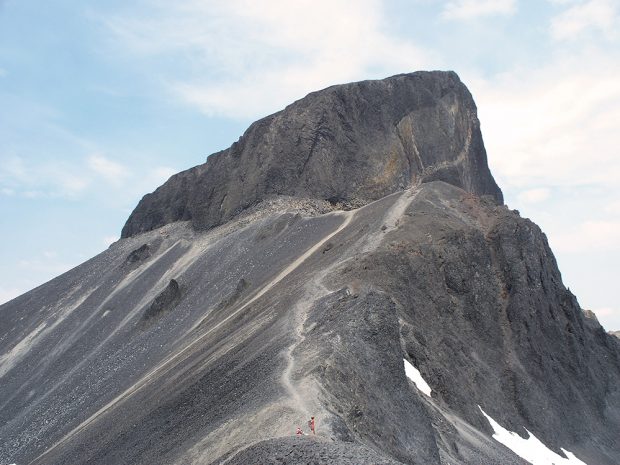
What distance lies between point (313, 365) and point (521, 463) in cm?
1252

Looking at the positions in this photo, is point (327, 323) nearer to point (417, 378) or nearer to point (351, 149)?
point (417, 378)

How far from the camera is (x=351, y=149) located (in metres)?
73.0

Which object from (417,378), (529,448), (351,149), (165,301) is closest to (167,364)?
(417,378)

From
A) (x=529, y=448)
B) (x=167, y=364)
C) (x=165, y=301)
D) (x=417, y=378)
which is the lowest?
(x=529, y=448)

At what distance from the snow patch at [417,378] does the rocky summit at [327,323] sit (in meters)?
0.14

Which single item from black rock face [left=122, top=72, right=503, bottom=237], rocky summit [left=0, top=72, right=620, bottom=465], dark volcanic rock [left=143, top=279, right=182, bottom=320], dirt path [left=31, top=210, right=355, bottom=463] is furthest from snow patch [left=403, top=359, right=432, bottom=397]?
black rock face [left=122, top=72, right=503, bottom=237]

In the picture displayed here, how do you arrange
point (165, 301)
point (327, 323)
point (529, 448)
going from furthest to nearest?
point (165, 301) < point (529, 448) < point (327, 323)

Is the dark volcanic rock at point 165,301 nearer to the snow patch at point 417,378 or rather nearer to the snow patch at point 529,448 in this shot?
the snow patch at point 417,378

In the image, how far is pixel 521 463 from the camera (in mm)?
31375

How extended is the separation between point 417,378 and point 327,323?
252 inches

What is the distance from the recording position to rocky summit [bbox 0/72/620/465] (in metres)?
24.5

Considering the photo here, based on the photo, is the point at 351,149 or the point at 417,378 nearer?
the point at 417,378

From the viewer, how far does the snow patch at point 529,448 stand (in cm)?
3494

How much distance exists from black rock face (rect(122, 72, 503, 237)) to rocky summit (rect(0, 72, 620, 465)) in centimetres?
22
